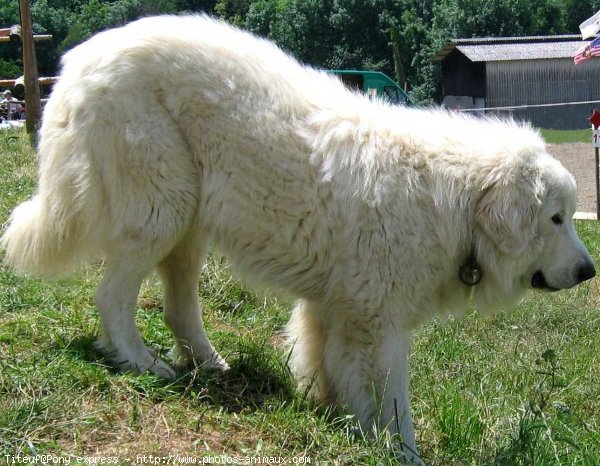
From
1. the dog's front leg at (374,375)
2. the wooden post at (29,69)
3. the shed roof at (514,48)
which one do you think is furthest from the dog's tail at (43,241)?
the shed roof at (514,48)

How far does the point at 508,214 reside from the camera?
418 cm

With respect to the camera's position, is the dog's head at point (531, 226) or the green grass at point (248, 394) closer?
the green grass at point (248, 394)

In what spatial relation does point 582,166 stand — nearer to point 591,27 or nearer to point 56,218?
point 591,27

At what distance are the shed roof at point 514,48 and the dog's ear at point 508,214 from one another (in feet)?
118

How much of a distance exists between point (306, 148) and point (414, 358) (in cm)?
185

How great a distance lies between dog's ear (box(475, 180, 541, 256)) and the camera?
418 centimetres

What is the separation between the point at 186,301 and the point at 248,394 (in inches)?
29.0

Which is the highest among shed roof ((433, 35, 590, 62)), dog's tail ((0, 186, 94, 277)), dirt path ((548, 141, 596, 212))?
dog's tail ((0, 186, 94, 277))

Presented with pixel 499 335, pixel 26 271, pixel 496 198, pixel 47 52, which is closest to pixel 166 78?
pixel 26 271

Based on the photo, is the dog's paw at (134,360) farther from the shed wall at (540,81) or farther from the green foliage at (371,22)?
the green foliage at (371,22)

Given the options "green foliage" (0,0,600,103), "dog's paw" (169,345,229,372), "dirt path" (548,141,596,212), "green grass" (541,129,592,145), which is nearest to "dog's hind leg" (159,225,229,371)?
"dog's paw" (169,345,229,372)

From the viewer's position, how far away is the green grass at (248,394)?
3459 millimetres

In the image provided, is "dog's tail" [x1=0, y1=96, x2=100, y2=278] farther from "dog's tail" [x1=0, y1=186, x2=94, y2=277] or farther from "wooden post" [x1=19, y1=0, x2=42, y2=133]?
"wooden post" [x1=19, y1=0, x2=42, y2=133]

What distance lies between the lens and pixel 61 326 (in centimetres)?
445
